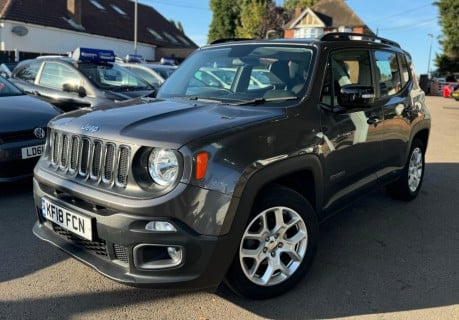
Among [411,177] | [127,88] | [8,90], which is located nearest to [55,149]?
[8,90]

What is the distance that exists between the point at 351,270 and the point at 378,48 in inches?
89.7

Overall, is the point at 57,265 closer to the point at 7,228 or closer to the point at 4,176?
the point at 7,228

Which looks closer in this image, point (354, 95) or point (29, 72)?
point (354, 95)

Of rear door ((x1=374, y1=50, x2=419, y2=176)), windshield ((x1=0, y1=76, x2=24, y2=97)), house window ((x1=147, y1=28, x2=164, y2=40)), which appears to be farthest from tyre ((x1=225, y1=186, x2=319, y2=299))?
house window ((x1=147, y1=28, x2=164, y2=40))

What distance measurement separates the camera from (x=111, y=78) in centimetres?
868

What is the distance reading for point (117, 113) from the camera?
3.26m

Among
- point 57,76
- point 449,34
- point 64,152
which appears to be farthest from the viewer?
point 449,34

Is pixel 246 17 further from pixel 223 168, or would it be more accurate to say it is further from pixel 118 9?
pixel 223 168

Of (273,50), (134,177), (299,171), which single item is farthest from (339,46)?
(134,177)

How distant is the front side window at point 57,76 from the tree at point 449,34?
41319 millimetres

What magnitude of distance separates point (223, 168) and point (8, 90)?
471 cm

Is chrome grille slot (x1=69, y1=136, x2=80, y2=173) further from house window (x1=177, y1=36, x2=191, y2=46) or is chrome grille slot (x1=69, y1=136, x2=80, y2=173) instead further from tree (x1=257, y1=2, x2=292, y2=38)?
tree (x1=257, y1=2, x2=292, y2=38)

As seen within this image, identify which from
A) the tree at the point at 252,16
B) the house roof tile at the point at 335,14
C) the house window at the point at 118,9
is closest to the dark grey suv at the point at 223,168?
the house window at the point at 118,9

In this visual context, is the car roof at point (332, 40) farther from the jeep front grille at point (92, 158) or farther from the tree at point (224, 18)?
the tree at point (224, 18)
